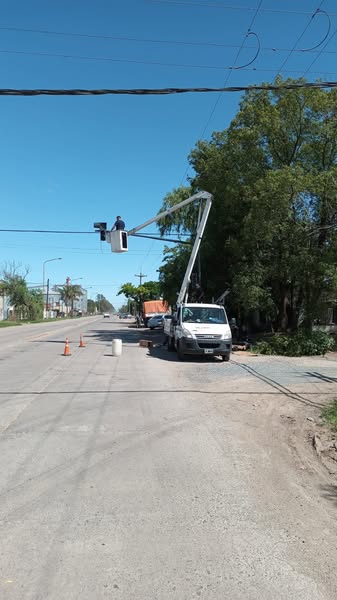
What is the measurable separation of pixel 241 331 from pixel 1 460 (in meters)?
25.1

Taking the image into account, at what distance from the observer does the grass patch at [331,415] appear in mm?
8134

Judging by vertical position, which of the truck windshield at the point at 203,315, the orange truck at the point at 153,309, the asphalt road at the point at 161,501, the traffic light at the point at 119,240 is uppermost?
the traffic light at the point at 119,240

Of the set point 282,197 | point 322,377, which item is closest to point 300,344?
point 282,197

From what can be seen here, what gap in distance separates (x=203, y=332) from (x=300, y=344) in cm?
473

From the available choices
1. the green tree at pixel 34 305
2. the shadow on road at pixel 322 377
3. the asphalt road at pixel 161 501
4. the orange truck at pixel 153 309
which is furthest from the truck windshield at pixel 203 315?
the green tree at pixel 34 305

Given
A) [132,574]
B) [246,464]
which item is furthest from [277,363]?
[132,574]

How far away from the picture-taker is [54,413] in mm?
8617

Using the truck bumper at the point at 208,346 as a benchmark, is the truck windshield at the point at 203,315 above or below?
above

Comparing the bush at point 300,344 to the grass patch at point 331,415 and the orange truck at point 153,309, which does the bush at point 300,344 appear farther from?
the orange truck at point 153,309

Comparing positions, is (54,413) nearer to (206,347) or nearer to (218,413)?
(218,413)

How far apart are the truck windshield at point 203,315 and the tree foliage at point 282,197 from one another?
108 inches

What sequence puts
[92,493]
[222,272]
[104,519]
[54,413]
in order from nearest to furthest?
[104,519], [92,493], [54,413], [222,272]

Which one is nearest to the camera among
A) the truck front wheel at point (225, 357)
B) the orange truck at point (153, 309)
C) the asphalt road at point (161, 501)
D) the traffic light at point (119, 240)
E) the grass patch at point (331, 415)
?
the asphalt road at point (161, 501)

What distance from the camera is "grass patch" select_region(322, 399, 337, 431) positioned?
8.13 meters
